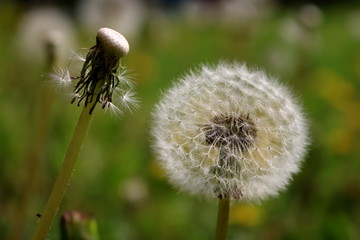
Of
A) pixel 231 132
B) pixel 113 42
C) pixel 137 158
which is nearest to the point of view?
pixel 113 42

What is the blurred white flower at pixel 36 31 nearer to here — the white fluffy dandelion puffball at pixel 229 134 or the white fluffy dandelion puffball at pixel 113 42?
the white fluffy dandelion puffball at pixel 229 134

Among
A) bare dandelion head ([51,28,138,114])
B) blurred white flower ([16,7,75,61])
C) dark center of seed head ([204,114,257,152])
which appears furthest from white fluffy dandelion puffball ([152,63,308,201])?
blurred white flower ([16,7,75,61])

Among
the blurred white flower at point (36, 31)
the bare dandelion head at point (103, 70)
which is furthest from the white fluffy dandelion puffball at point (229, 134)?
the blurred white flower at point (36, 31)

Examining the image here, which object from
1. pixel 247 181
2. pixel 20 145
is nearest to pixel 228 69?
pixel 247 181

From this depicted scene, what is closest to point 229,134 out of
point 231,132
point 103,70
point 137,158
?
point 231,132

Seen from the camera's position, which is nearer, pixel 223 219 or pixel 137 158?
pixel 223 219

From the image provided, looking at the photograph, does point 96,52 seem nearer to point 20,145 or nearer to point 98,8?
point 20,145

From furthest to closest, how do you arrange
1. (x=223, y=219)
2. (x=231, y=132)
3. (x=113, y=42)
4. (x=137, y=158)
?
(x=137, y=158), (x=231, y=132), (x=223, y=219), (x=113, y=42)

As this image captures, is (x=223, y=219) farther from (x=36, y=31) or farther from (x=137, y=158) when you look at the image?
(x=36, y=31)
